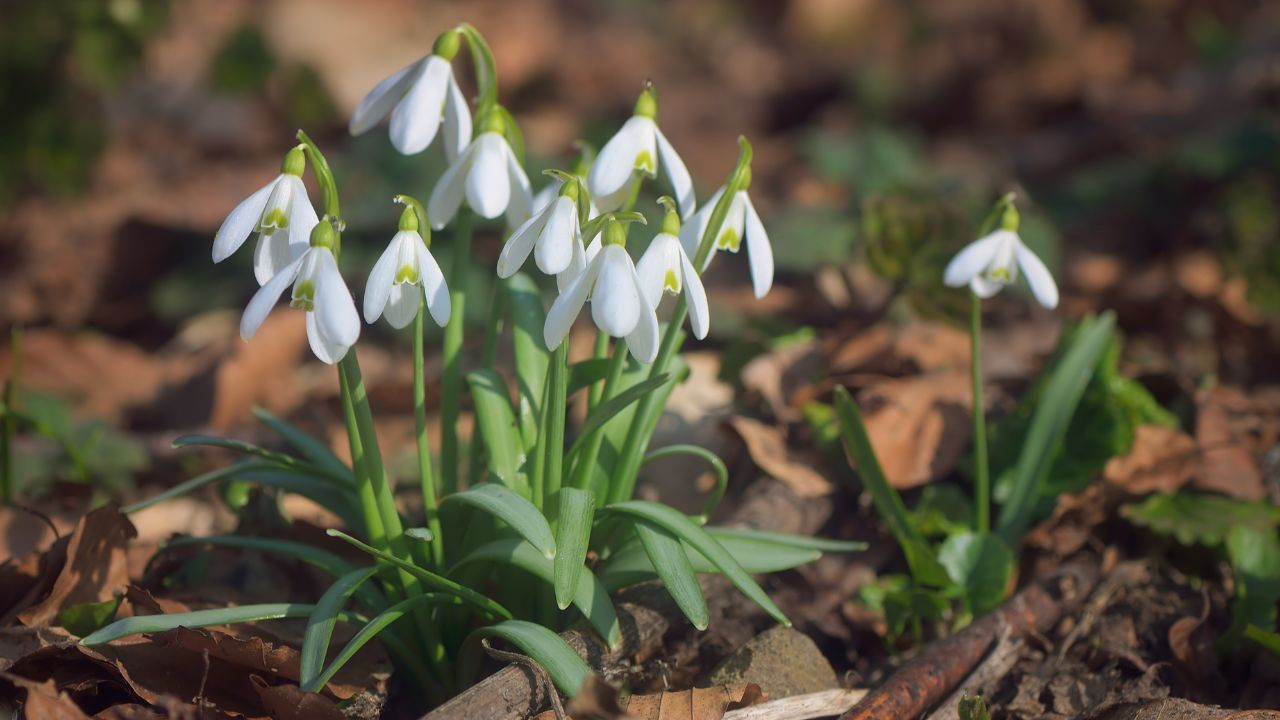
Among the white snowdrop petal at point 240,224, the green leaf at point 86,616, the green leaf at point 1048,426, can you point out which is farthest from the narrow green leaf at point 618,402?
the green leaf at point 1048,426

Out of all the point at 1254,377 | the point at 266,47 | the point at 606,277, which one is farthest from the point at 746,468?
the point at 266,47

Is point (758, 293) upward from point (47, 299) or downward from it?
upward

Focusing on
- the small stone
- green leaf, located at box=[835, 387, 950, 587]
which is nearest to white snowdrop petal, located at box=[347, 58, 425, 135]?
green leaf, located at box=[835, 387, 950, 587]

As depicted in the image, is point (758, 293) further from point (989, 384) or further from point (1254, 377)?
point (1254, 377)

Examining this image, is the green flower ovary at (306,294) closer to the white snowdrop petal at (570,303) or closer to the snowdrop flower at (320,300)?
the snowdrop flower at (320,300)

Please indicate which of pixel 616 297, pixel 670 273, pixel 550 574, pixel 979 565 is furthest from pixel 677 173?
pixel 979 565

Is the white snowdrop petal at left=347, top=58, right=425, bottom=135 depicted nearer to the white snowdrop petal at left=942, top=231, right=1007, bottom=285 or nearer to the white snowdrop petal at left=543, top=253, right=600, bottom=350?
the white snowdrop petal at left=543, top=253, right=600, bottom=350
